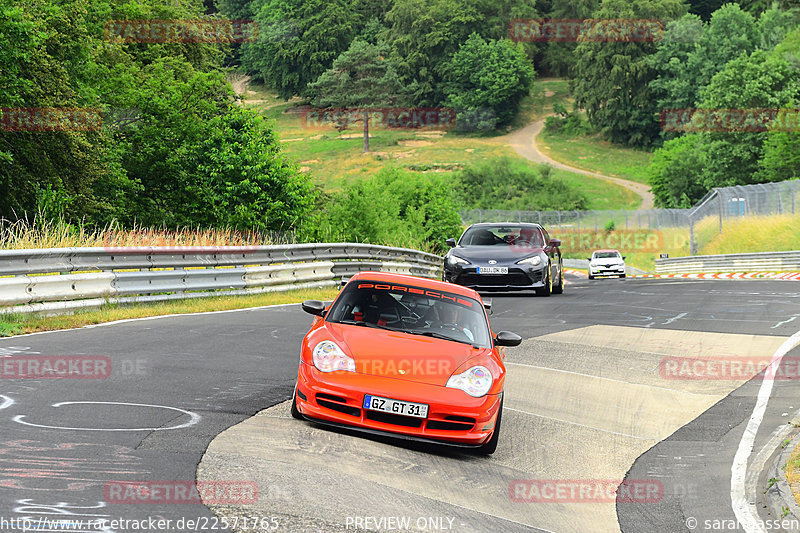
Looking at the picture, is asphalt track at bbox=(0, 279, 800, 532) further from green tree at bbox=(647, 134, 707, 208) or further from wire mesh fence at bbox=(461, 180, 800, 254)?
green tree at bbox=(647, 134, 707, 208)

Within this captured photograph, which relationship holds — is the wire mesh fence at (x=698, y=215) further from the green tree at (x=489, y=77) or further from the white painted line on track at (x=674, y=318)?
the green tree at (x=489, y=77)

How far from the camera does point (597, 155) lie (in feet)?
406

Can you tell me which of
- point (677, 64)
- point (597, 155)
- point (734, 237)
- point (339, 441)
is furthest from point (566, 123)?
point (339, 441)

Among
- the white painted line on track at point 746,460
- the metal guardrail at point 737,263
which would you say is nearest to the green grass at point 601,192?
the metal guardrail at point 737,263

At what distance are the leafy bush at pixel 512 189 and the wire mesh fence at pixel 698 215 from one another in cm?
2686

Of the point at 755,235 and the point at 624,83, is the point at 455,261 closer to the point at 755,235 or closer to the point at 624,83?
the point at 755,235

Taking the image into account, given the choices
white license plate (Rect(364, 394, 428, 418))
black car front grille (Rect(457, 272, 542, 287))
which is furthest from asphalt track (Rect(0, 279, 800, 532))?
black car front grille (Rect(457, 272, 542, 287))

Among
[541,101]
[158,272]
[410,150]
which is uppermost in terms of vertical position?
[158,272]

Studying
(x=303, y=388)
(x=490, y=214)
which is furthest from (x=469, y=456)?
(x=490, y=214)

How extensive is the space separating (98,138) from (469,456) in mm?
25713

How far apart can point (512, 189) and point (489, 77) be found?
131 feet

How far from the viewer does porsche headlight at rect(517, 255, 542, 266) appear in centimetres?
2062

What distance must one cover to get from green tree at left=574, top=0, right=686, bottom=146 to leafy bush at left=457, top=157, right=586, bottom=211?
23145 mm

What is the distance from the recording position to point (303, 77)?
150 metres
